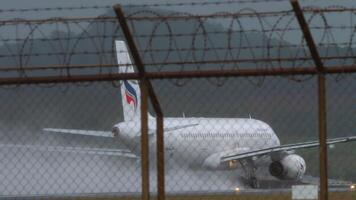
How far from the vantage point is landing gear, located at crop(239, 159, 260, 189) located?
120ft

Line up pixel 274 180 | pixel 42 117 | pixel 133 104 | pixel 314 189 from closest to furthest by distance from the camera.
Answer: pixel 314 189 → pixel 42 117 → pixel 133 104 → pixel 274 180

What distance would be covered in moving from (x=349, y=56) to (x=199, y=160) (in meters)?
23.9

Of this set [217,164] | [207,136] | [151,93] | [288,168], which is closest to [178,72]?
[151,93]

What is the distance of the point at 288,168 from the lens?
3706 centimetres

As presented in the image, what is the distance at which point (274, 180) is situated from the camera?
4294 cm

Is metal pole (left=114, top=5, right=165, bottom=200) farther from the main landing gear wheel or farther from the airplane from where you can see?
the main landing gear wheel

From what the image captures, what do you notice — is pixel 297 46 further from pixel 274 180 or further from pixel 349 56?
pixel 274 180

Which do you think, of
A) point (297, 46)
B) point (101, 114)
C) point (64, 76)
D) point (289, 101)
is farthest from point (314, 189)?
point (101, 114)

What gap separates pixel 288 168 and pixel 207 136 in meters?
3.79

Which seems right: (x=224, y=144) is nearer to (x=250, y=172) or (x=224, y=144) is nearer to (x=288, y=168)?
(x=250, y=172)

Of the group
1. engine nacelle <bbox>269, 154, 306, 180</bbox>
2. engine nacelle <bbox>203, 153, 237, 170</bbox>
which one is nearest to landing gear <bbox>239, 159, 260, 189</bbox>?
engine nacelle <bbox>203, 153, 237, 170</bbox>

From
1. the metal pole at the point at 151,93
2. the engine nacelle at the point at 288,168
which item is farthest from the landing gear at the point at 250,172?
the metal pole at the point at 151,93

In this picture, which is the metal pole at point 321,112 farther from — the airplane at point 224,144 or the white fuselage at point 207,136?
the airplane at point 224,144

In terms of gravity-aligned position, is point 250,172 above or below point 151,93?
above
